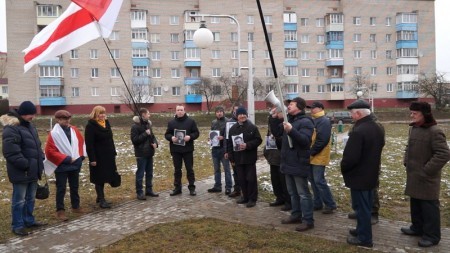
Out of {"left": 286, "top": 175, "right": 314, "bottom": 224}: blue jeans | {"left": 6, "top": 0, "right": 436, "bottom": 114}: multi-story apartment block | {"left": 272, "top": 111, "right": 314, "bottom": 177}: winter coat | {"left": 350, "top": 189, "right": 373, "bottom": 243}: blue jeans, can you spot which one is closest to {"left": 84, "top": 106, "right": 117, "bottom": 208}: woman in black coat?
{"left": 272, "top": 111, "right": 314, "bottom": 177}: winter coat

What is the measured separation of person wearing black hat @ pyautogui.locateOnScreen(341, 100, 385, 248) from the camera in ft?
17.5

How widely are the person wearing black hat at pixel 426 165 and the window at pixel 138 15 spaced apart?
54458 mm

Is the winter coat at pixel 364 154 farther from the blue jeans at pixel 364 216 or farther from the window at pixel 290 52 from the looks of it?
the window at pixel 290 52

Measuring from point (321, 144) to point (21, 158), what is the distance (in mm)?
4868

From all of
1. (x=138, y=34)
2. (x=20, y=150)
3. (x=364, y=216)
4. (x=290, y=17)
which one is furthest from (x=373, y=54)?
(x=20, y=150)

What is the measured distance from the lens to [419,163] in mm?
5457

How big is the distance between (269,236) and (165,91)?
51931 millimetres

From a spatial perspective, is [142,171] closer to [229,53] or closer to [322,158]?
[322,158]

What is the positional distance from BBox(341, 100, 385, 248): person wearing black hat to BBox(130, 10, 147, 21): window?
54.3m

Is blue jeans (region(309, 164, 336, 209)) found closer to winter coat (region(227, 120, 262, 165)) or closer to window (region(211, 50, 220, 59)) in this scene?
winter coat (region(227, 120, 262, 165))

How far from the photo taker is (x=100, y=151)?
7.66 meters

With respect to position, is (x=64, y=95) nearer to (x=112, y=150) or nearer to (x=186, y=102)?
(x=186, y=102)

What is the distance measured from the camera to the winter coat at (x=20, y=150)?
612 cm

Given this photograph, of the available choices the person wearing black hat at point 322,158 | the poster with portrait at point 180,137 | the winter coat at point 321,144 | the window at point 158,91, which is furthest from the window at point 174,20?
the winter coat at point 321,144
